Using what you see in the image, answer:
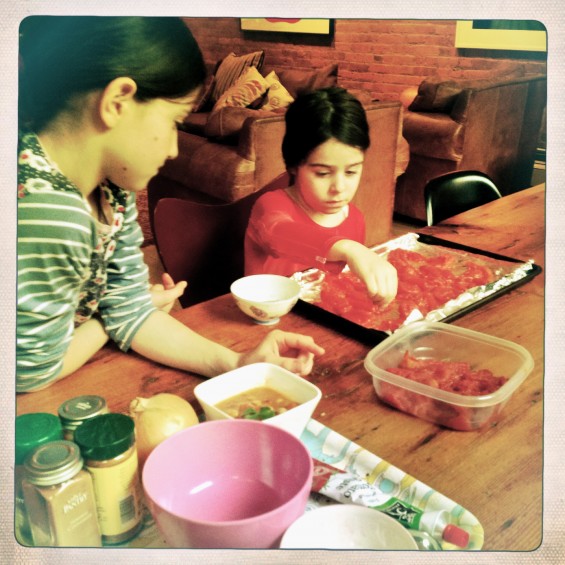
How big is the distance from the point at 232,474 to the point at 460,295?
1.65 feet

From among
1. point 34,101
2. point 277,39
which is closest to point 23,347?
point 34,101

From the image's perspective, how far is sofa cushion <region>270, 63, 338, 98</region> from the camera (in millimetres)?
909

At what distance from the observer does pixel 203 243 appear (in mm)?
1030

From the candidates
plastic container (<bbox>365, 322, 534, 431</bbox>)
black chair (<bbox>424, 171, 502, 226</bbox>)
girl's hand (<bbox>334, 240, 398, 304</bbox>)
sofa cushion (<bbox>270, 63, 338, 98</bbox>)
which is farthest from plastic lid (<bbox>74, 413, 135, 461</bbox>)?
black chair (<bbox>424, 171, 502, 226</bbox>)

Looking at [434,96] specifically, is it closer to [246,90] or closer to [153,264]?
[246,90]

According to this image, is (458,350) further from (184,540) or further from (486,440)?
(184,540)

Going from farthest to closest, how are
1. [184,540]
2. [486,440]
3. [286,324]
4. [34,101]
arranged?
[286,324]
[34,101]
[486,440]
[184,540]

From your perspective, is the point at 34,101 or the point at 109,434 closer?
the point at 109,434

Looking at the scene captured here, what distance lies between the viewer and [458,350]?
0.89 m

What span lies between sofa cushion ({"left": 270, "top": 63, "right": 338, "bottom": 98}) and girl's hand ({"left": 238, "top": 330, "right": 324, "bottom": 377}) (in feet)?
1.19

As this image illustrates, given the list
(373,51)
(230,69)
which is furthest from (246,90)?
(373,51)

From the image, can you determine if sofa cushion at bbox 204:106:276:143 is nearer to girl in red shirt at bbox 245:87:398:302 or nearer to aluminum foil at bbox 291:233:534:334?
girl in red shirt at bbox 245:87:398:302

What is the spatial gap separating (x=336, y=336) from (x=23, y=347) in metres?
0.47

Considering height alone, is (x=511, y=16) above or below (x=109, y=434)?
above
